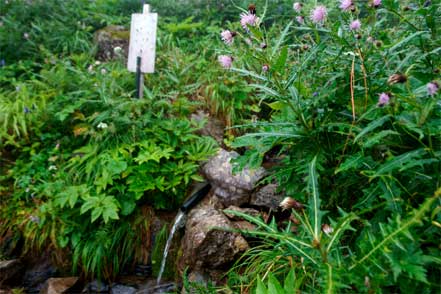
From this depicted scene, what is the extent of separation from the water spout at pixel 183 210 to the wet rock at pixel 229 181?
98mm

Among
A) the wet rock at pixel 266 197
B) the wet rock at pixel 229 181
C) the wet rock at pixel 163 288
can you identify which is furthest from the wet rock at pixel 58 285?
the wet rock at pixel 266 197

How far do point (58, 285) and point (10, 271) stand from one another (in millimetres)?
453

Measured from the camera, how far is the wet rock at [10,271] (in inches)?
119

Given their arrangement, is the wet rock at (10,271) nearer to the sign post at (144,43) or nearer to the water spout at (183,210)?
the water spout at (183,210)

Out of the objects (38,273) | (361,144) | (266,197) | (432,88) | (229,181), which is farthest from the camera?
(38,273)

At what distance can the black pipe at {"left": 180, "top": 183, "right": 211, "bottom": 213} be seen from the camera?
302 centimetres

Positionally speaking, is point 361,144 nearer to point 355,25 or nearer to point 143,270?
point 355,25

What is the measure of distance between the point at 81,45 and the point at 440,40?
4.42 m

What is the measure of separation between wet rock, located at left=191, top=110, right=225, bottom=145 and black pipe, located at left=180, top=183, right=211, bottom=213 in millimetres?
588

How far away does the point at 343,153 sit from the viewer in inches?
62.7

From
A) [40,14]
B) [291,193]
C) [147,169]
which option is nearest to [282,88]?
[291,193]

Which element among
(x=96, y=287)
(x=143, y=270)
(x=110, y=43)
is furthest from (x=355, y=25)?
(x=110, y=43)

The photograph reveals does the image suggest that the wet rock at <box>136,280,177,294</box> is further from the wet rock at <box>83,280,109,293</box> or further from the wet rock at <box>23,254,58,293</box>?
the wet rock at <box>23,254,58,293</box>

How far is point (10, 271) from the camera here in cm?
306
